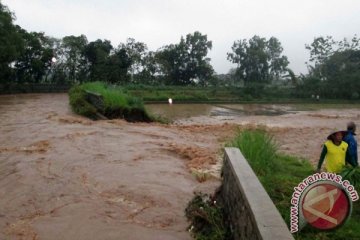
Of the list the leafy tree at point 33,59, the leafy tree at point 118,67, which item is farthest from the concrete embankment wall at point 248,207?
the leafy tree at point 33,59

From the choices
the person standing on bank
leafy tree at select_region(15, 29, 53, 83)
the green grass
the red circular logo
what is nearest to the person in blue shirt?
the person standing on bank

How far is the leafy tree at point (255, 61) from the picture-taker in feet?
157

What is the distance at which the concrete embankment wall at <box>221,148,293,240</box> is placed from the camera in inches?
117

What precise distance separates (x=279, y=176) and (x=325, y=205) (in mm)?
3468

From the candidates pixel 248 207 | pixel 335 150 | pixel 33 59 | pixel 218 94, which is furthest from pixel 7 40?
pixel 248 207

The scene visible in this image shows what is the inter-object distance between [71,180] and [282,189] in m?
3.94

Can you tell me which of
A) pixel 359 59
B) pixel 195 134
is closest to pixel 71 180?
pixel 195 134

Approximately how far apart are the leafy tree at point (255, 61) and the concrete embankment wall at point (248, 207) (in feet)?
144

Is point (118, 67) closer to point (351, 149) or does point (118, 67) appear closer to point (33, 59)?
point (33, 59)

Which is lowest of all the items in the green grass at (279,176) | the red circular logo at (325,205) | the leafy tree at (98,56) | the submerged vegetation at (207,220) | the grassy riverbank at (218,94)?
the grassy riverbank at (218,94)

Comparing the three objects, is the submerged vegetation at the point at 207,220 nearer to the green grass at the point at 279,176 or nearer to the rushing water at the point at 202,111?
the green grass at the point at 279,176

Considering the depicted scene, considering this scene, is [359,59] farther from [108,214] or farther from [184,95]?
[108,214]

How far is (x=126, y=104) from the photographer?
18047mm

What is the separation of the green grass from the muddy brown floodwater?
84 centimetres
